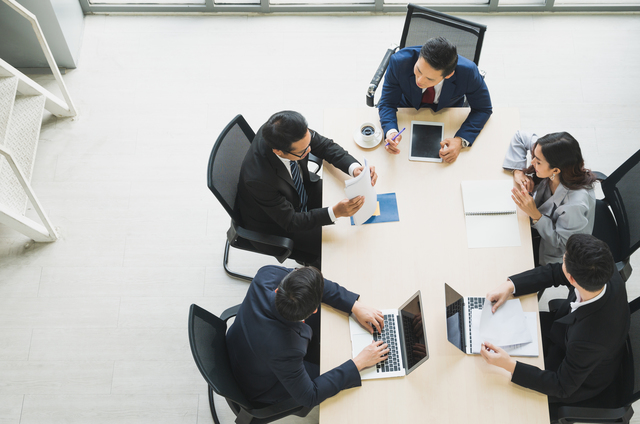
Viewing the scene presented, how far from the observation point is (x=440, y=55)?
2430 millimetres

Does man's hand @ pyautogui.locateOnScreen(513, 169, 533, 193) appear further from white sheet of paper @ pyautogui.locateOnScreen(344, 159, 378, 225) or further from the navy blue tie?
the navy blue tie

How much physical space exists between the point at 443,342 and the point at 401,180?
2.78 feet

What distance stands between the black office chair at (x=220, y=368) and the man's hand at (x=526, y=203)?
1387mm

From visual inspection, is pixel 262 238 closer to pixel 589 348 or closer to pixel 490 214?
pixel 490 214

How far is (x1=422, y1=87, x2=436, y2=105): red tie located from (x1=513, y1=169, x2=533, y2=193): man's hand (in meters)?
0.62

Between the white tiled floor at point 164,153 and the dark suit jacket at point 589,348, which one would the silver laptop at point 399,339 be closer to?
the dark suit jacket at point 589,348

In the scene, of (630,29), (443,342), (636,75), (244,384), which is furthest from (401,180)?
(630,29)

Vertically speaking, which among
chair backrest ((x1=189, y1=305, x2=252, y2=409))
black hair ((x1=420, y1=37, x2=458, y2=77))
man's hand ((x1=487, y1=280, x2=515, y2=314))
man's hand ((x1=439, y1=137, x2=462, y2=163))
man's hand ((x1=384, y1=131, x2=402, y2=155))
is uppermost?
black hair ((x1=420, y1=37, x2=458, y2=77))

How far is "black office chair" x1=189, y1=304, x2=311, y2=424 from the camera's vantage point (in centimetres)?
191

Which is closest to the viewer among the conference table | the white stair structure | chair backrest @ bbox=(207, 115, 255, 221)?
the conference table

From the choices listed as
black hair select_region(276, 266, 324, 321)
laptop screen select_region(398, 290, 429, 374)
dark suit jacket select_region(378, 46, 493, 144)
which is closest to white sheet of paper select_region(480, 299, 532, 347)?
laptop screen select_region(398, 290, 429, 374)

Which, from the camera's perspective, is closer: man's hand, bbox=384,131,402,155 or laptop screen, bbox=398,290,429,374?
laptop screen, bbox=398,290,429,374

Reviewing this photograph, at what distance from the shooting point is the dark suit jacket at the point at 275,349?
1.91 metres

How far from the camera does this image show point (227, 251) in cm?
327
